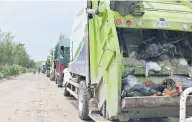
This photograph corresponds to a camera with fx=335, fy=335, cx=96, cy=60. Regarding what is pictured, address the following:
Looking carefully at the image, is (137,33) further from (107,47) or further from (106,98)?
(106,98)

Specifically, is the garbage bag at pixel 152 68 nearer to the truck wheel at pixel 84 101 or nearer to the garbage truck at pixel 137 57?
the garbage truck at pixel 137 57

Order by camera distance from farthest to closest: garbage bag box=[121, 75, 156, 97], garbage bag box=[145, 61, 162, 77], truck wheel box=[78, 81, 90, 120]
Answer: truck wheel box=[78, 81, 90, 120] < garbage bag box=[145, 61, 162, 77] < garbage bag box=[121, 75, 156, 97]

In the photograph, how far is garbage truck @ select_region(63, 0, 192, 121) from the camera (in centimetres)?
499

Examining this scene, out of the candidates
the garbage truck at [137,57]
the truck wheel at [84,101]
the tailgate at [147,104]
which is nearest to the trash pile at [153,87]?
the garbage truck at [137,57]

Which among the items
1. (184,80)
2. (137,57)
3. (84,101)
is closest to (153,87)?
(184,80)

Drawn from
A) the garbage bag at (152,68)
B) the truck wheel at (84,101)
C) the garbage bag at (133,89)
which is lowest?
the truck wheel at (84,101)

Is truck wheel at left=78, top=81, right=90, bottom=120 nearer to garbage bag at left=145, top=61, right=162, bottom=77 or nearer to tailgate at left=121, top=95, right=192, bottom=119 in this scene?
garbage bag at left=145, top=61, right=162, bottom=77

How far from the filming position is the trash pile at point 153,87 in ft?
16.4

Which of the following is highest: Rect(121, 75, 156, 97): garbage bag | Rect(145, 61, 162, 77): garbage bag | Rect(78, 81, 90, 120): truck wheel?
Rect(145, 61, 162, 77): garbage bag

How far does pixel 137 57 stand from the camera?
5.87m

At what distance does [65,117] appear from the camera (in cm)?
798

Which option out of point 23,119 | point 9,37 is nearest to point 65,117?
point 23,119

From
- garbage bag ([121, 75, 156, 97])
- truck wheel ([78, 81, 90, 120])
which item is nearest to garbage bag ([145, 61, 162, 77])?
garbage bag ([121, 75, 156, 97])

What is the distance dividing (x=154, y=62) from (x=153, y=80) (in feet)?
1.10
